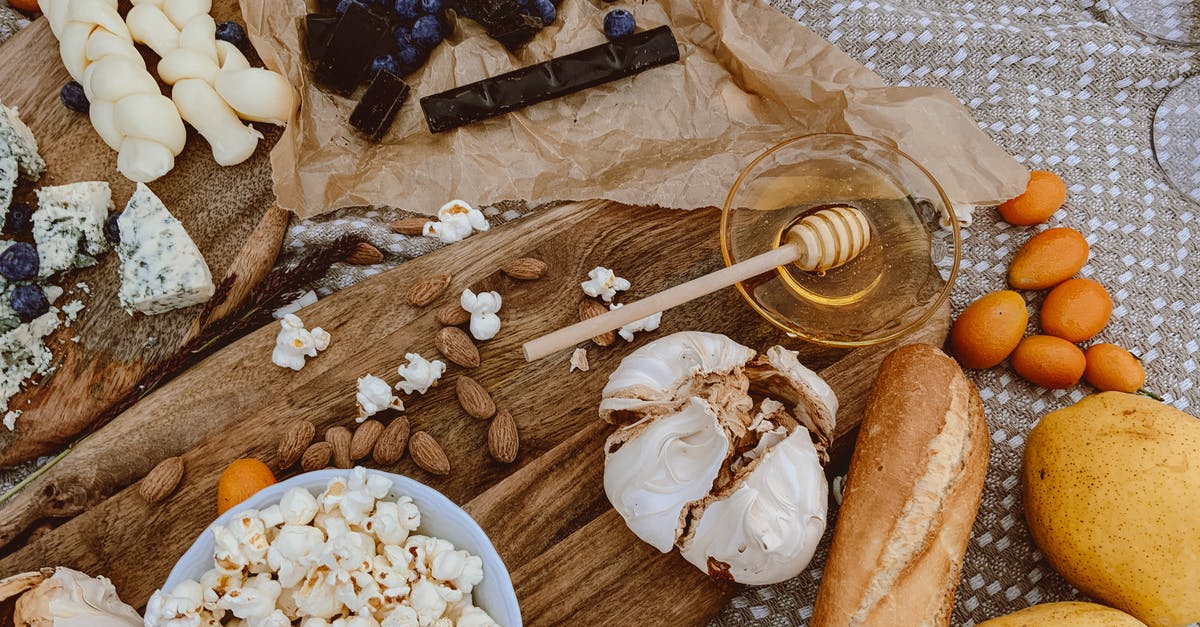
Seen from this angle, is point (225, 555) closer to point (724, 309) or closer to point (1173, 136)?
point (724, 309)

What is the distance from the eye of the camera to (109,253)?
1.58 m

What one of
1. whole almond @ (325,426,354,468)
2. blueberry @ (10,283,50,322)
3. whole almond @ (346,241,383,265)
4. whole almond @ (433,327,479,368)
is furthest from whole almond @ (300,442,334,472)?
blueberry @ (10,283,50,322)

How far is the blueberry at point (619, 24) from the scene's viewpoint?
64.0 inches

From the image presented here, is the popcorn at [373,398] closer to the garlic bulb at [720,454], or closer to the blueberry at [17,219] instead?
the garlic bulb at [720,454]

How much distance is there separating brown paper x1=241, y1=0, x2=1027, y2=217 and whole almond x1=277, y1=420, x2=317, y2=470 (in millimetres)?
413

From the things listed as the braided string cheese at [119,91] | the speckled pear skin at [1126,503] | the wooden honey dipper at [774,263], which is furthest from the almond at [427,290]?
the speckled pear skin at [1126,503]

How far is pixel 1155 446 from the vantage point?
1.28 m

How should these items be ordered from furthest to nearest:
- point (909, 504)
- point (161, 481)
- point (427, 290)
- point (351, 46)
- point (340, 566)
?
point (351, 46)
point (427, 290)
point (161, 481)
point (909, 504)
point (340, 566)

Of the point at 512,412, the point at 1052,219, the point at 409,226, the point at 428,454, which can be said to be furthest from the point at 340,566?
the point at 1052,219

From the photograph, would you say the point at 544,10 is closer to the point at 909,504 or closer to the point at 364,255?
the point at 364,255

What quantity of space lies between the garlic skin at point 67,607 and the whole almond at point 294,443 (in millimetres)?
314

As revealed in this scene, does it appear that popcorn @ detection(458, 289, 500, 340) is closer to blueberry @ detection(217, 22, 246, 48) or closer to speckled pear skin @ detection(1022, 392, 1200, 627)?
blueberry @ detection(217, 22, 246, 48)

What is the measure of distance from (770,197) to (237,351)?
1011 mm

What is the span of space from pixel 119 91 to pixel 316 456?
80cm
